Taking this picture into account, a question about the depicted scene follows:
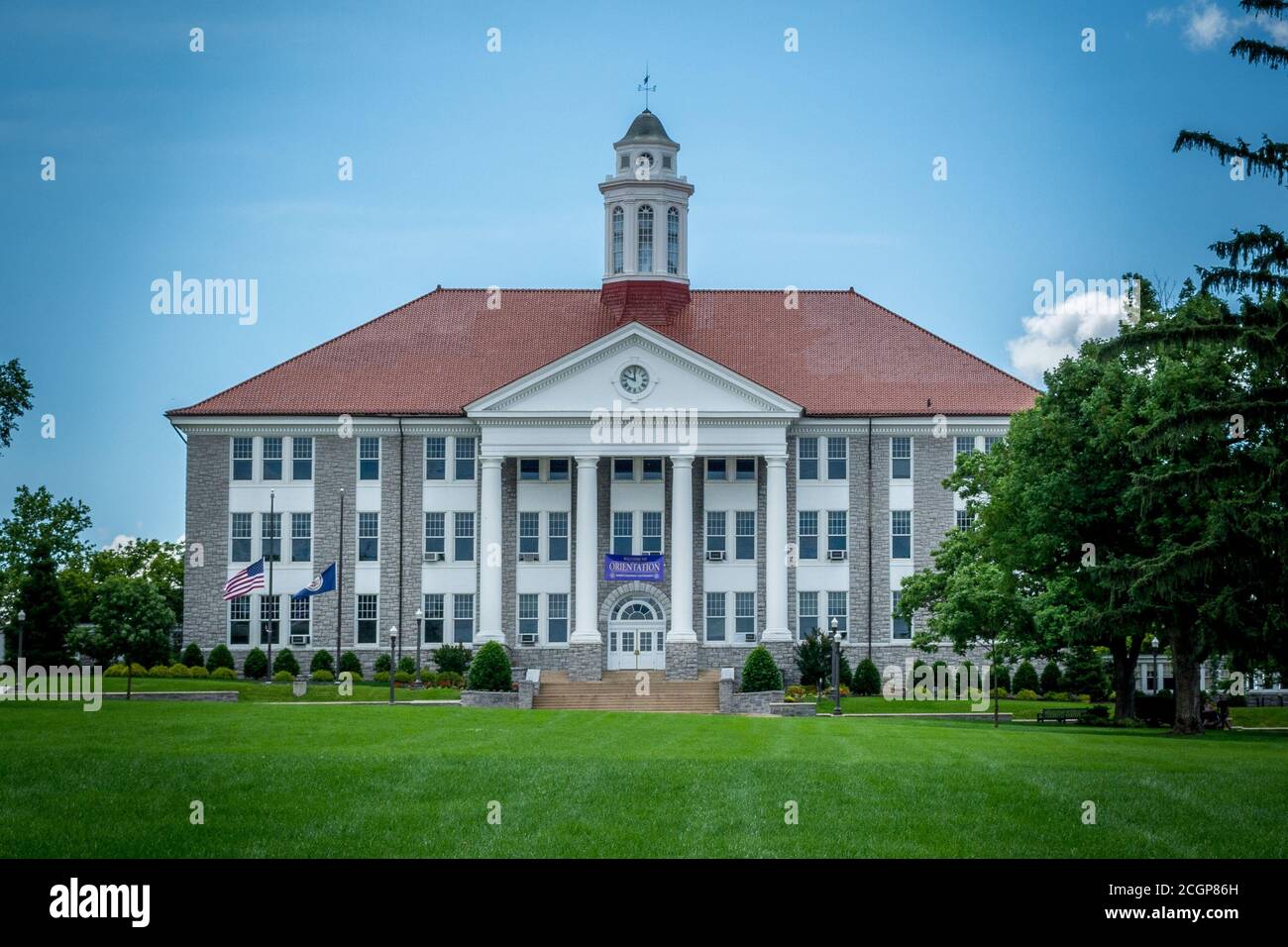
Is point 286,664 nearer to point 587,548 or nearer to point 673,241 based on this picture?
point 587,548

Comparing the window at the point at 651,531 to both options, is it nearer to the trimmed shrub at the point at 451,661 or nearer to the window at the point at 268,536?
the trimmed shrub at the point at 451,661

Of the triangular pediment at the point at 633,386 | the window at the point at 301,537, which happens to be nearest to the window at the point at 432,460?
the triangular pediment at the point at 633,386

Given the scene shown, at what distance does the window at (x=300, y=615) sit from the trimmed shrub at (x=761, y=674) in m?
19.6

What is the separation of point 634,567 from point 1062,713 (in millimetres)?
20635

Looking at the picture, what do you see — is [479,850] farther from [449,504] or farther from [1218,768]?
[449,504]

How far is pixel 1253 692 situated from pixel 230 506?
162 ft

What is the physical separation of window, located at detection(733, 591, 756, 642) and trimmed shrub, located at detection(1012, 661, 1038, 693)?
34.7 feet

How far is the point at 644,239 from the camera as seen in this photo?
76.7 metres

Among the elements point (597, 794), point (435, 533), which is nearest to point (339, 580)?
point (435, 533)

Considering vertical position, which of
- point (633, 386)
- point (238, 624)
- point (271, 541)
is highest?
point (633, 386)

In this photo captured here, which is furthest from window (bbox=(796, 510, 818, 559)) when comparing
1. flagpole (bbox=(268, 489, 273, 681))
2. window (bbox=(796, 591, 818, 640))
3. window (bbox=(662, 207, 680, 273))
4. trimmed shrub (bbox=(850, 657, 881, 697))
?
flagpole (bbox=(268, 489, 273, 681))

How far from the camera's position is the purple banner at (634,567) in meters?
70.4

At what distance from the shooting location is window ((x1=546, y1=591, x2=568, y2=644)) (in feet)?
234
